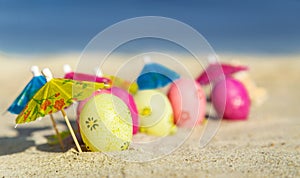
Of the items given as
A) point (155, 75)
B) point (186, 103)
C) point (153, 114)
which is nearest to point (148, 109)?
point (153, 114)

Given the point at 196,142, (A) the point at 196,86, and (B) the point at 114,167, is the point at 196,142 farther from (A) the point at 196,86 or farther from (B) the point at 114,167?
(B) the point at 114,167

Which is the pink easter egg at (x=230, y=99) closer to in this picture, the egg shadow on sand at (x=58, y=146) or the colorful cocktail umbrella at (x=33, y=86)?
the egg shadow on sand at (x=58, y=146)

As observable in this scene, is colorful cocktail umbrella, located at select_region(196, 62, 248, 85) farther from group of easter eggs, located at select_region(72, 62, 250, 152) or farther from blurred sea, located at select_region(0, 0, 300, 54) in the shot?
blurred sea, located at select_region(0, 0, 300, 54)

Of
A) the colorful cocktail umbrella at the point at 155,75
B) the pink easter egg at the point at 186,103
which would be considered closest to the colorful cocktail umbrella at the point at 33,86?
the colorful cocktail umbrella at the point at 155,75

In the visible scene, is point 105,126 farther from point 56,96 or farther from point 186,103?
point 186,103

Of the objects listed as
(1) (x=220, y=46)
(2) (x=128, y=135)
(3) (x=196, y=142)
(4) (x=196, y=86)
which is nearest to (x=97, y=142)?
(2) (x=128, y=135)

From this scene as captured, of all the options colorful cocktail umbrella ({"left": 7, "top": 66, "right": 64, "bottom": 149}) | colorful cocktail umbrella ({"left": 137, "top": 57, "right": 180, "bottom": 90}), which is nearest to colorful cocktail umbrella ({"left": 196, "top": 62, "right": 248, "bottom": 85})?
colorful cocktail umbrella ({"left": 137, "top": 57, "right": 180, "bottom": 90})
